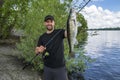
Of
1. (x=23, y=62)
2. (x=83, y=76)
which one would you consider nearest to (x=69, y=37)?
(x=23, y=62)

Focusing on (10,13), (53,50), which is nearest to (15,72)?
(53,50)

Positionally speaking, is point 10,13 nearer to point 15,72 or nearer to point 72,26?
point 15,72

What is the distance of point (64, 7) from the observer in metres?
17.2

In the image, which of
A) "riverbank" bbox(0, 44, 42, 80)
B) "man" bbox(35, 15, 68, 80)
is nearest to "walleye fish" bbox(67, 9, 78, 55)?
"man" bbox(35, 15, 68, 80)

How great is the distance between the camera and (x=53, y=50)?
647 cm

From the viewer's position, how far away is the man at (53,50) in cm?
637

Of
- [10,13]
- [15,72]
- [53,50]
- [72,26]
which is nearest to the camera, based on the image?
[72,26]

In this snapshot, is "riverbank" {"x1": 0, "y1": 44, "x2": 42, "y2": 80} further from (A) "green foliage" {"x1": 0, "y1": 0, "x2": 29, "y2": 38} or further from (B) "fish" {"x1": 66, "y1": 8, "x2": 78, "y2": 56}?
(A) "green foliage" {"x1": 0, "y1": 0, "x2": 29, "y2": 38}

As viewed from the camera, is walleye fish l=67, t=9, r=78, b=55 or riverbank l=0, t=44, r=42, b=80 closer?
walleye fish l=67, t=9, r=78, b=55

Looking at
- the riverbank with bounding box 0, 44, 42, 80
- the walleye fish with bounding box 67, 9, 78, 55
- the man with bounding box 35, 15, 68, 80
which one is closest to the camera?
the walleye fish with bounding box 67, 9, 78, 55

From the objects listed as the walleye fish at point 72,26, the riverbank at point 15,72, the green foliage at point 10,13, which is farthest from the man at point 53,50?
the green foliage at point 10,13

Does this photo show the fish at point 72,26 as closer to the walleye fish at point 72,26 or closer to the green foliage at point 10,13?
the walleye fish at point 72,26

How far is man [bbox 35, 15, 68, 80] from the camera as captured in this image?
637 centimetres

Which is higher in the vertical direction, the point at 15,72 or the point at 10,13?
the point at 10,13
